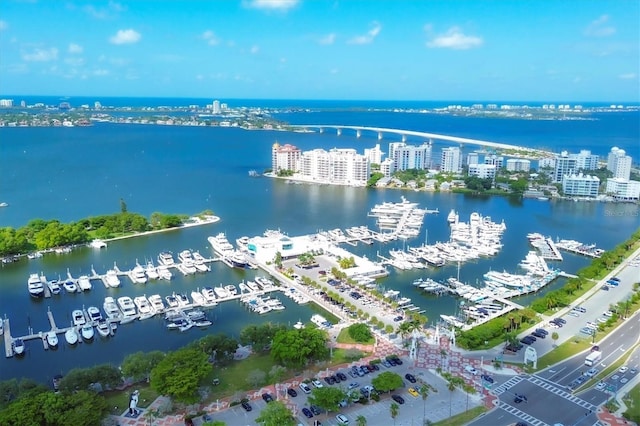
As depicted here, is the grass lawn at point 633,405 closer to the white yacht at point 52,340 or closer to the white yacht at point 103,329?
the white yacht at point 103,329

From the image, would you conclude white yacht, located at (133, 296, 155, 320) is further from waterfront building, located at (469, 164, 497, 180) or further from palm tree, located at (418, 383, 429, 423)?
waterfront building, located at (469, 164, 497, 180)

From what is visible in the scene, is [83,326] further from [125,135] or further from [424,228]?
[125,135]

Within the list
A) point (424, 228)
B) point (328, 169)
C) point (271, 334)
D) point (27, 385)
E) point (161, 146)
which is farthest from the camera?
point (161, 146)

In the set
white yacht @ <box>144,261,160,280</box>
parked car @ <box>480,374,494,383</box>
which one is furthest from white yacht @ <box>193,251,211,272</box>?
parked car @ <box>480,374,494,383</box>

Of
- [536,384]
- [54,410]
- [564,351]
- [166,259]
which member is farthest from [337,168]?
[54,410]

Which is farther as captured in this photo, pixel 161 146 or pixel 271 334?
pixel 161 146

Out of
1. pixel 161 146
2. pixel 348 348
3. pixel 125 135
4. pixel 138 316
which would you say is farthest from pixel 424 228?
pixel 125 135

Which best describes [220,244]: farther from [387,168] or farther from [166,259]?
[387,168]
